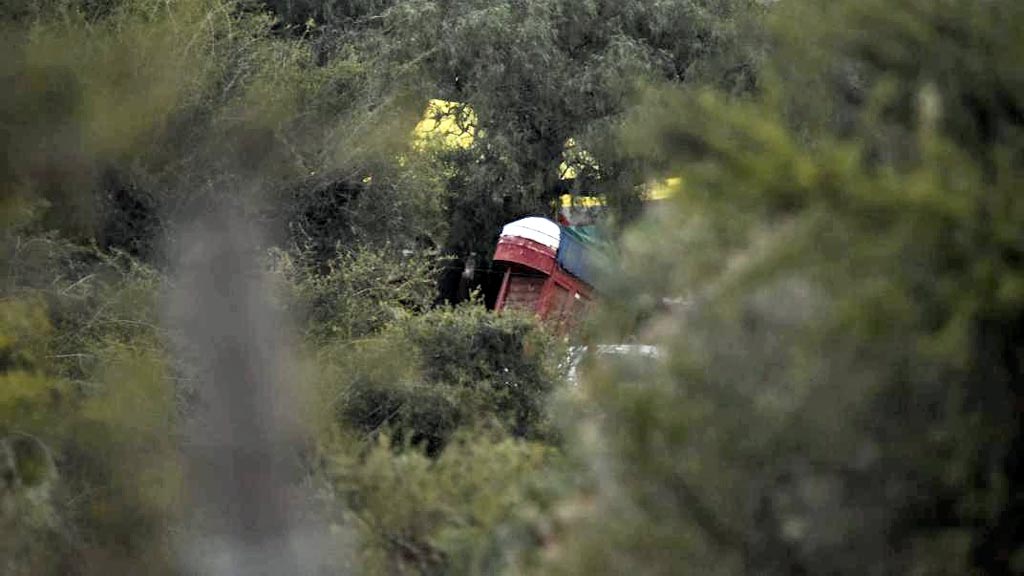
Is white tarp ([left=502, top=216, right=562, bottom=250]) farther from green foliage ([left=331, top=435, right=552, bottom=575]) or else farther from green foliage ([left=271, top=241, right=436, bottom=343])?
green foliage ([left=331, top=435, right=552, bottom=575])

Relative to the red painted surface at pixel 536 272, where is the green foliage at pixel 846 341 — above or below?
above

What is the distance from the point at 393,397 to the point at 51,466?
13.6ft

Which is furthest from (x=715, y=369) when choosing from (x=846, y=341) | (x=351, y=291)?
(x=351, y=291)

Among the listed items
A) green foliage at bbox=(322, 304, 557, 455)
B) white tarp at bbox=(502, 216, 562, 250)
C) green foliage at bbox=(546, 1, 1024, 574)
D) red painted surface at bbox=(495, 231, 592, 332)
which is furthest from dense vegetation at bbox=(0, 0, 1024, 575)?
white tarp at bbox=(502, 216, 562, 250)

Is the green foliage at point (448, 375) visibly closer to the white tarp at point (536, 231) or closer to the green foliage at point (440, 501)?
the green foliage at point (440, 501)

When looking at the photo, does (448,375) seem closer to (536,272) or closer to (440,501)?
(440,501)

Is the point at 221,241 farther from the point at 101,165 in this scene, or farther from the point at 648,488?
the point at 101,165

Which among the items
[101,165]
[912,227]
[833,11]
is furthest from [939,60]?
[101,165]

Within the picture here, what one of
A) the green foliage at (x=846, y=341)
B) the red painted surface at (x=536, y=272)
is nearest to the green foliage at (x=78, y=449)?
the green foliage at (x=846, y=341)

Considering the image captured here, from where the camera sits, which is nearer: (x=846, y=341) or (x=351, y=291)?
(x=846, y=341)

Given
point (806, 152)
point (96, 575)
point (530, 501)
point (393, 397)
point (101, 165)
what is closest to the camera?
point (806, 152)

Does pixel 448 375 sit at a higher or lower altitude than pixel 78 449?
lower

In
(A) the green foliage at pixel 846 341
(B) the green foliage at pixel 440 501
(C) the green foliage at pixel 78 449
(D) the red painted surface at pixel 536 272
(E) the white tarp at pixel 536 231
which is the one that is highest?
(A) the green foliage at pixel 846 341

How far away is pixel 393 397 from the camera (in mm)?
9398
